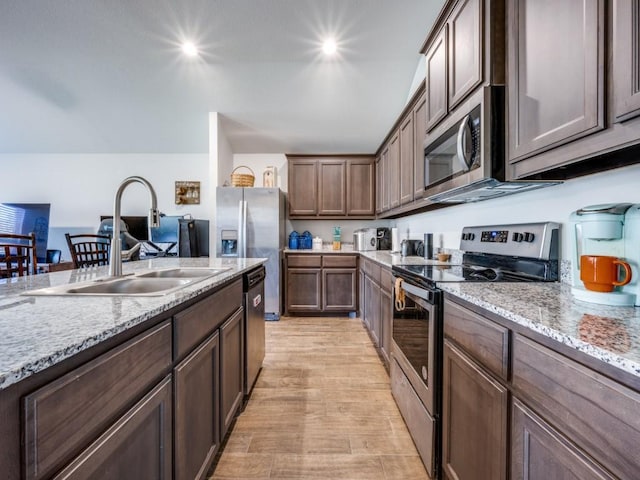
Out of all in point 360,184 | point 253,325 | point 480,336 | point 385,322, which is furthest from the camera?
point 360,184

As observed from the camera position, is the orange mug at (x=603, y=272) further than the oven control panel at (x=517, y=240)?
No

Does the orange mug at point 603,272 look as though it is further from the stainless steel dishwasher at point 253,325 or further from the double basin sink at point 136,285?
the stainless steel dishwasher at point 253,325

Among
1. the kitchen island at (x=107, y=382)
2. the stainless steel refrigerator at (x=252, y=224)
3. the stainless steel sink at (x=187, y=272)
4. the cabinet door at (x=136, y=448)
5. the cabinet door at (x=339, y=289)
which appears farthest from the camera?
the cabinet door at (x=339, y=289)

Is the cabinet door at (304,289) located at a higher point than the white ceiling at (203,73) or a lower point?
lower

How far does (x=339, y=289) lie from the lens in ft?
12.8

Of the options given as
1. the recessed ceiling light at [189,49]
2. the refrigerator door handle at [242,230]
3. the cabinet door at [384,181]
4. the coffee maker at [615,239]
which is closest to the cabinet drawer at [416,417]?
the coffee maker at [615,239]

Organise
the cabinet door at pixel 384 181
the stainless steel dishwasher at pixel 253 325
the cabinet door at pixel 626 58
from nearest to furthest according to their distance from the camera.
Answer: the cabinet door at pixel 626 58
the stainless steel dishwasher at pixel 253 325
the cabinet door at pixel 384 181

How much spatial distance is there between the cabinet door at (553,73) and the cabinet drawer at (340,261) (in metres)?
2.77

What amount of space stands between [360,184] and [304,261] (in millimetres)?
1420

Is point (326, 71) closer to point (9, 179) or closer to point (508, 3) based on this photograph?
point (508, 3)

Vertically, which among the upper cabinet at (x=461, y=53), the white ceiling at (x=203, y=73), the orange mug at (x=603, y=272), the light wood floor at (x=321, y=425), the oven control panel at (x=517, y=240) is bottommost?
the light wood floor at (x=321, y=425)

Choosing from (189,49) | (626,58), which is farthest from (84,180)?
(626,58)

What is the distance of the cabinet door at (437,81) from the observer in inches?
68.6

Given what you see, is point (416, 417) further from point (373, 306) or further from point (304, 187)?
point (304, 187)
